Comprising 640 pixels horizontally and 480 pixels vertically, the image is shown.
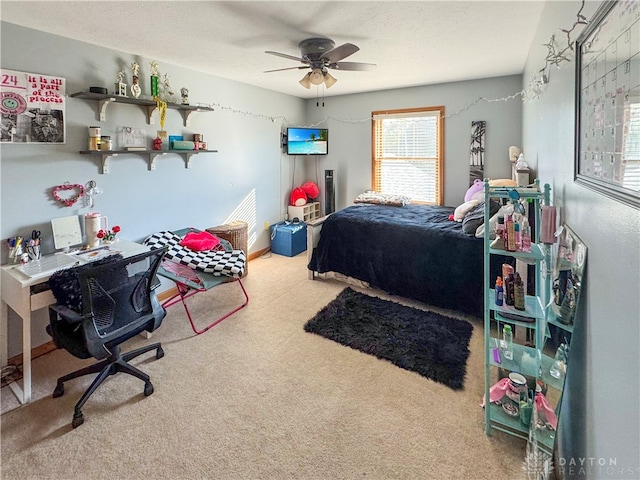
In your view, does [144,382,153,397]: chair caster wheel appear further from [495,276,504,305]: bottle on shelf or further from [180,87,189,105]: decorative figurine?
[180,87,189,105]: decorative figurine

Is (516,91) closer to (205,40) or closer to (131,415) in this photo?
(205,40)

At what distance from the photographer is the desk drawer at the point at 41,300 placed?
206 centimetres

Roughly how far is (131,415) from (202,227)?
2.36 metres

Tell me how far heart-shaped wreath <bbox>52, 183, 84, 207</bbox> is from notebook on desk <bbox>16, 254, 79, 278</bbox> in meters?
0.45

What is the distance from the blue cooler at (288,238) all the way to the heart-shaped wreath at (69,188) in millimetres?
2570

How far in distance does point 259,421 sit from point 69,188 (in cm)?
233

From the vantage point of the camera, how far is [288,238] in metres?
4.84

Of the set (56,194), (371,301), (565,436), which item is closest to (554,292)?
(565,436)

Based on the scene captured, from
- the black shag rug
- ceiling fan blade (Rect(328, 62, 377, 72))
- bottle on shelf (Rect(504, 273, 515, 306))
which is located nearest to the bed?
the black shag rug

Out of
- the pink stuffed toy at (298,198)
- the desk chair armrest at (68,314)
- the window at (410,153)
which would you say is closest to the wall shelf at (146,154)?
the desk chair armrest at (68,314)

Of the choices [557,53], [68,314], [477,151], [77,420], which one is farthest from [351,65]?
[77,420]

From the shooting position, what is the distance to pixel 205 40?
2.70m

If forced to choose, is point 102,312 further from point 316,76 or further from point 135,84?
point 316,76

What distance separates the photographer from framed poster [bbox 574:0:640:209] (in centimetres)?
82
